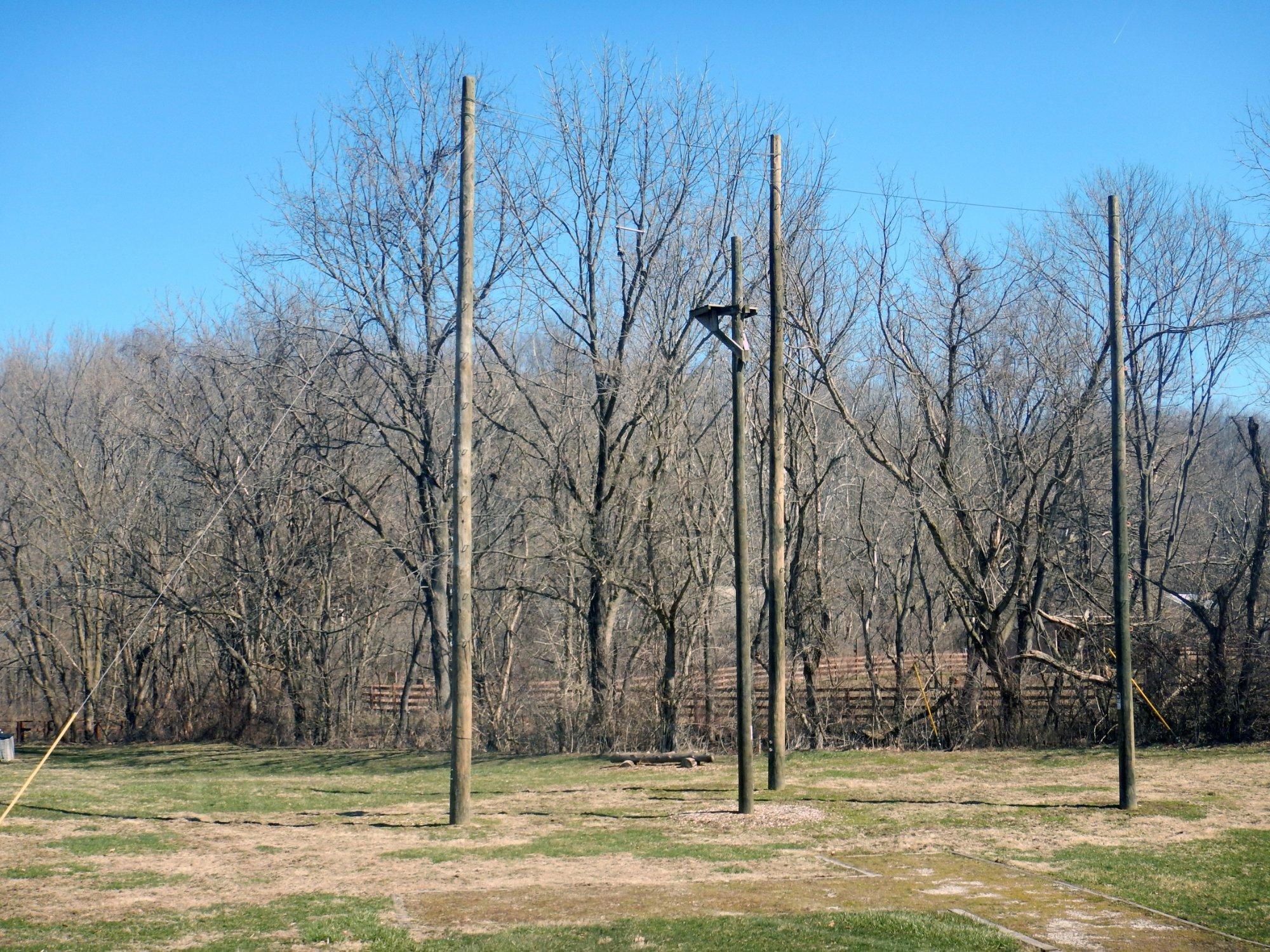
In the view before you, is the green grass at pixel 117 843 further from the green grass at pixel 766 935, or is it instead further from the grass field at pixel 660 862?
the green grass at pixel 766 935

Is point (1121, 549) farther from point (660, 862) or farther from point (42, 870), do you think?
point (42, 870)

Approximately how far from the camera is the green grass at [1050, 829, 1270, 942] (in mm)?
6750

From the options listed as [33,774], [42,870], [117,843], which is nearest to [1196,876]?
[42,870]

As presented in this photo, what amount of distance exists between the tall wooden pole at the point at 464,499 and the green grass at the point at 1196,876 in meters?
5.53

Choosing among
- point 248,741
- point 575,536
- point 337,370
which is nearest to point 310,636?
point 248,741

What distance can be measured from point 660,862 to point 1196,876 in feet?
13.4

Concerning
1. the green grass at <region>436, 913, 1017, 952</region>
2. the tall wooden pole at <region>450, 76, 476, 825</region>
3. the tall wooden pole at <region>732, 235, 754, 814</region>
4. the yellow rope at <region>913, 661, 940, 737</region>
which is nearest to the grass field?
the green grass at <region>436, 913, 1017, 952</region>

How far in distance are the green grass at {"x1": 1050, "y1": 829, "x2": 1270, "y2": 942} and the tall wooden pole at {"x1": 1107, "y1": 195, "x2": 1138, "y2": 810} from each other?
1364 millimetres

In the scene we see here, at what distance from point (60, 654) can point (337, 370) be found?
13.4 m

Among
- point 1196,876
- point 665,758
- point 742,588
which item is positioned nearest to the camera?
point 1196,876

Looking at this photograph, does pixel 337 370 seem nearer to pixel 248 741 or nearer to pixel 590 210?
pixel 590 210

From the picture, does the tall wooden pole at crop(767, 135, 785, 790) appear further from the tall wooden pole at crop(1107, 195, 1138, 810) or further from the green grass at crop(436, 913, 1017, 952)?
the green grass at crop(436, 913, 1017, 952)

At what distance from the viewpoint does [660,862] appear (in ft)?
28.9

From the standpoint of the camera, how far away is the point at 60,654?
29.2m
